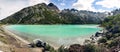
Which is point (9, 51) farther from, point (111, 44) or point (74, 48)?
point (111, 44)

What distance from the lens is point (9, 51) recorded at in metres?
42.4

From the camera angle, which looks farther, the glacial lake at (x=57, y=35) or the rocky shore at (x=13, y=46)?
the glacial lake at (x=57, y=35)

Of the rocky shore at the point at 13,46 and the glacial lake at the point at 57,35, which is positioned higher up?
the rocky shore at the point at 13,46

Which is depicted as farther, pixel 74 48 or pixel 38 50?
pixel 38 50

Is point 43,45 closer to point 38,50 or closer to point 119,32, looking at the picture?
point 38,50

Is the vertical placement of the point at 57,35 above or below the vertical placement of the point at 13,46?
below

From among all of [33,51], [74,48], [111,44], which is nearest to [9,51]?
[33,51]

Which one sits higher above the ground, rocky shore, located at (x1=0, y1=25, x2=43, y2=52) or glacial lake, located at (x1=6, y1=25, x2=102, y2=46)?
rocky shore, located at (x1=0, y1=25, x2=43, y2=52)

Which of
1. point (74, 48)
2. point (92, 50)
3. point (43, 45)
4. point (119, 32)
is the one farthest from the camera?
point (119, 32)

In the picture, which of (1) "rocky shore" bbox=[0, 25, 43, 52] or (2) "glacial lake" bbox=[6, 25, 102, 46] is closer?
(1) "rocky shore" bbox=[0, 25, 43, 52]

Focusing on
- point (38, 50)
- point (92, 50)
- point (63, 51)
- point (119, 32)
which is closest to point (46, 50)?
point (38, 50)

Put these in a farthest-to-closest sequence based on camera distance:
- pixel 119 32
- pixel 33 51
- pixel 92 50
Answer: pixel 119 32 → pixel 33 51 → pixel 92 50

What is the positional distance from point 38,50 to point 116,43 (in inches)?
579

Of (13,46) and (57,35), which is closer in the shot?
(13,46)
